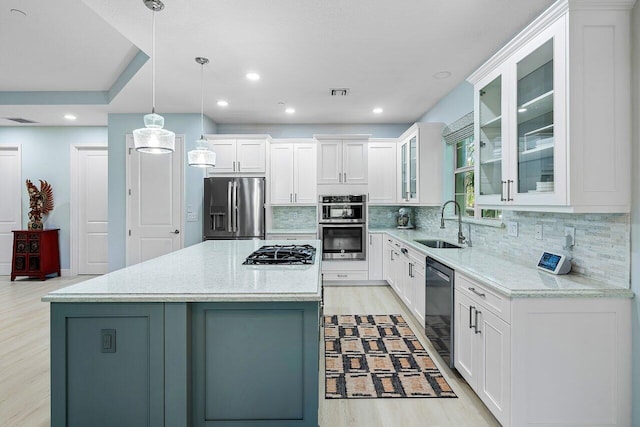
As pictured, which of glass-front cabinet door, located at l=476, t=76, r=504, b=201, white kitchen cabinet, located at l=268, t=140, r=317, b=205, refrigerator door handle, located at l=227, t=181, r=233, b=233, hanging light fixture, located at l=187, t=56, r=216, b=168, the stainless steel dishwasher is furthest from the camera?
white kitchen cabinet, located at l=268, t=140, r=317, b=205

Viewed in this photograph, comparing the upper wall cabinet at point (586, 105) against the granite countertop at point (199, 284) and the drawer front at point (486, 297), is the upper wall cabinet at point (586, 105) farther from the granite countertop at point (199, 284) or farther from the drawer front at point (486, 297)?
the granite countertop at point (199, 284)

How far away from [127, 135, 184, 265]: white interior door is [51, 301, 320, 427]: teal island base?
11.9 feet

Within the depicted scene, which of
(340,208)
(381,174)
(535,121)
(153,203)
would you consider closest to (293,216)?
(340,208)

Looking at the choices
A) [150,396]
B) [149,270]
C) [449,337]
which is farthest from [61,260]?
[449,337]

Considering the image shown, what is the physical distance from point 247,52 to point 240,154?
2.25 m

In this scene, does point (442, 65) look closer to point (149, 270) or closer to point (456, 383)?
point (456, 383)

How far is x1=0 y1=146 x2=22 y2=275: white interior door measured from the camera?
6035 mm

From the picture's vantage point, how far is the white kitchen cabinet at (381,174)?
216 inches

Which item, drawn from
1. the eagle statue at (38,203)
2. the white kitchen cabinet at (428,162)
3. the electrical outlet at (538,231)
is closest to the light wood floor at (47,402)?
the electrical outlet at (538,231)

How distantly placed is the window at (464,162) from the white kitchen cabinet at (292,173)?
2.09 meters

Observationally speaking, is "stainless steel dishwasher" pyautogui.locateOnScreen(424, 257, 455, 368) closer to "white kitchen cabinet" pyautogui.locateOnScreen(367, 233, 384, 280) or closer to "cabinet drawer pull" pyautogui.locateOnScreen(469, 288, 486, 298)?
"cabinet drawer pull" pyautogui.locateOnScreen(469, 288, 486, 298)

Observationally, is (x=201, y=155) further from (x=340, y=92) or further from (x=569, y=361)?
(x=569, y=361)

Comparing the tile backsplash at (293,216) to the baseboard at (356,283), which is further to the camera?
the tile backsplash at (293,216)

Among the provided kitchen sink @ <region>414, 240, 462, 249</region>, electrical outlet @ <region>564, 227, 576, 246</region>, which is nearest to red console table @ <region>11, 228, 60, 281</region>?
kitchen sink @ <region>414, 240, 462, 249</region>
